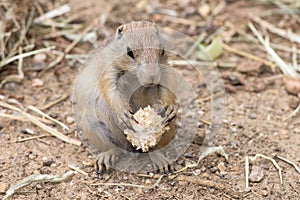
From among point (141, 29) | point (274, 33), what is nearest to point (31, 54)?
point (141, 29)

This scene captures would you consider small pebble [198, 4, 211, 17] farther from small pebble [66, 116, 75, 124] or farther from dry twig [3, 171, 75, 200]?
dry twig [3, 171, 75, 200]

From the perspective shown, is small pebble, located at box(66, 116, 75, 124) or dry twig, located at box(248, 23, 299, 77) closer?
small pebble, located at box(66, 116, 75, 124)

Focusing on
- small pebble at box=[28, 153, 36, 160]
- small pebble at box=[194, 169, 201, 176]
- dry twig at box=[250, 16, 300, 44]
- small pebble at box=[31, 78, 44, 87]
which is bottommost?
small pebble at box=[28, 153, 36, 160]

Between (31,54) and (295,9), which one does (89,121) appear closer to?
(31,54)

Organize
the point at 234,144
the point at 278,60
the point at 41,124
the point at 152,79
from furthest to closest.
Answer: the point at 278,60
the point at 41,124
the point at 234,144
the point at 152,79

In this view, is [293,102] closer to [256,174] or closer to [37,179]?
[256,174]

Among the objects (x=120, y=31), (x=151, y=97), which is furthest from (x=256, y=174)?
(x=120, y=31)

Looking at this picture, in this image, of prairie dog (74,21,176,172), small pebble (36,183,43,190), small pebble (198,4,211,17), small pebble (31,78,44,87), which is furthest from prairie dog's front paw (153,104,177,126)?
small pebble (198,4,211,17)
